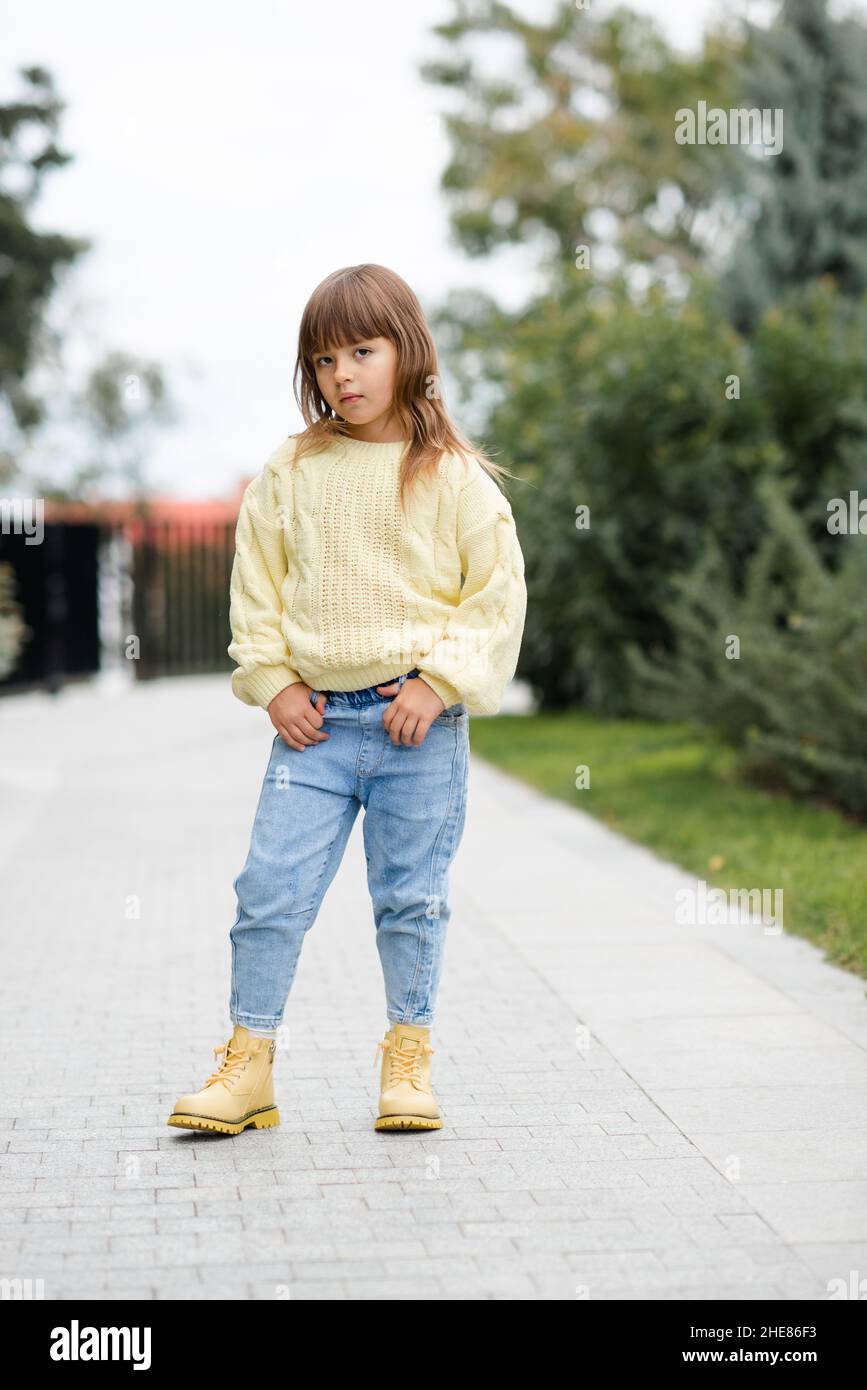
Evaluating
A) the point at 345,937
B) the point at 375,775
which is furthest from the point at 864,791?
the point at 375,775

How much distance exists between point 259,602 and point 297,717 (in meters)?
0.29

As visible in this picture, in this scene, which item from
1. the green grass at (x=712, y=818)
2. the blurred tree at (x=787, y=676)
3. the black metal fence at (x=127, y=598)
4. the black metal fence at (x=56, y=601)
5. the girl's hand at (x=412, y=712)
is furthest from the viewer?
the black metal fence at (x=127, y=598)

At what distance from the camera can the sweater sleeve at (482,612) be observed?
150 inches

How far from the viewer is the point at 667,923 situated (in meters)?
6.49

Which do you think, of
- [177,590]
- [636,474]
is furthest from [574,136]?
[636,474]

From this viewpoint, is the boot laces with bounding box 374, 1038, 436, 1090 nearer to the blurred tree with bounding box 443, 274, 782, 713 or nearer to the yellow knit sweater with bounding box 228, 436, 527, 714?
the yellow knit sweater with bounding box 228, 436, 527, 714

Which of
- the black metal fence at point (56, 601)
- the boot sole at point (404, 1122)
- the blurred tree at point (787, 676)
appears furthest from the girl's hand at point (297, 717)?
the black metal fence at point (56, 601)

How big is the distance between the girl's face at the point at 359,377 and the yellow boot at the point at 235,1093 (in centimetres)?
140

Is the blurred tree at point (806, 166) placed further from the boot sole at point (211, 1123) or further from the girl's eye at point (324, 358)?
the boot sole at point (211, 1123)

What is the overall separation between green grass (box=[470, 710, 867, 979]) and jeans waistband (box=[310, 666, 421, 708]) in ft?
7.74

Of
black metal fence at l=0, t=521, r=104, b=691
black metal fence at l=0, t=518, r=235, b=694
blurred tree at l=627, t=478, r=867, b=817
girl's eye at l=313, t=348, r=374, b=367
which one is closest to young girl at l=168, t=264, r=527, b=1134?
girl's eye at l=313, t=348, r=374, b=367

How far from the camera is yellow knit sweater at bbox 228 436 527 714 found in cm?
383
